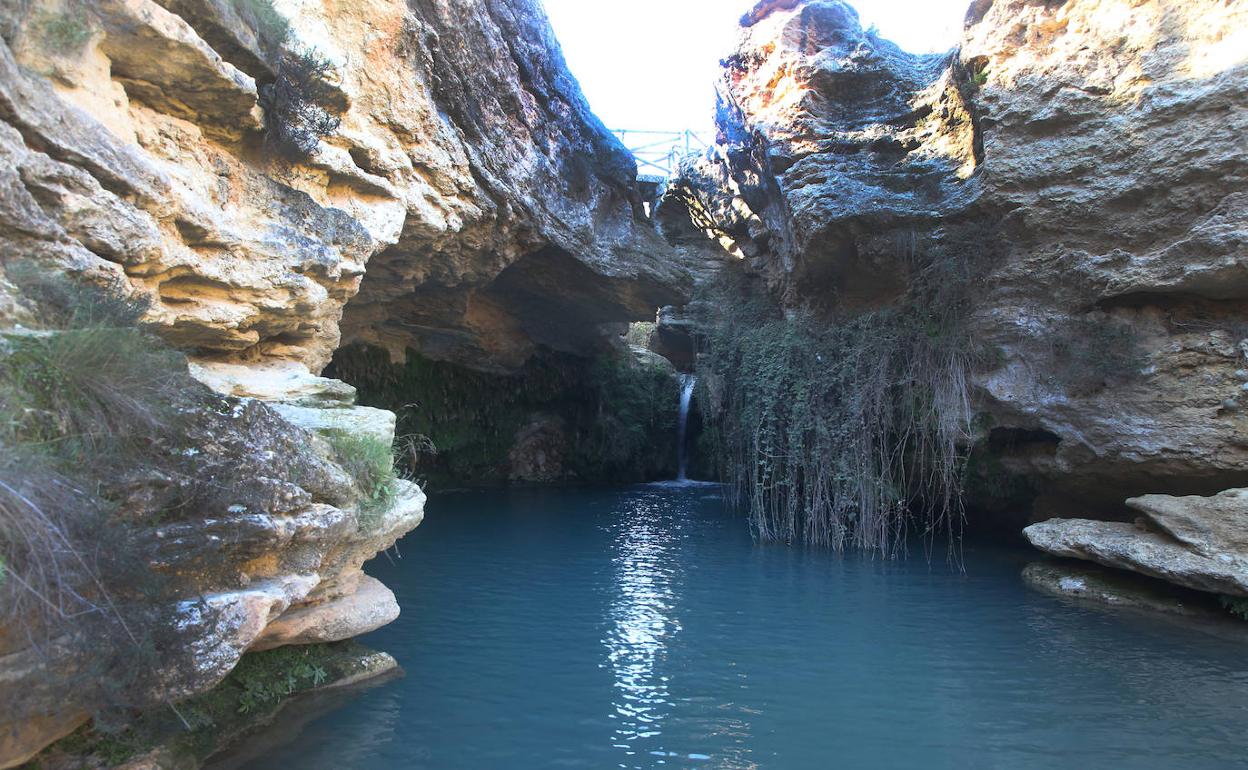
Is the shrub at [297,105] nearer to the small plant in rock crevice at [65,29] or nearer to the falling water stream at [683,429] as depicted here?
the small plant in rock crevice at [65,29]

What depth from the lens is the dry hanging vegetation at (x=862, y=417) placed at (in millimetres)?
10805

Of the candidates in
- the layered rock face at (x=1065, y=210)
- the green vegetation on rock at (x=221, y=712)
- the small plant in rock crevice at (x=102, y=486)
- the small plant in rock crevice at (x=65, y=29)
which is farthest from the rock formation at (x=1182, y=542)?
the small plant in rock crevice at (x=65, y=29)

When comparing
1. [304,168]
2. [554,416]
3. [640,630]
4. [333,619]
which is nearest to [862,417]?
[640,630]

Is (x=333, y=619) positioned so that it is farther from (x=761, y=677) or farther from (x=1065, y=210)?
(x=1065, y=210)

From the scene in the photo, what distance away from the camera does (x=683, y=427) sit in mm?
21188

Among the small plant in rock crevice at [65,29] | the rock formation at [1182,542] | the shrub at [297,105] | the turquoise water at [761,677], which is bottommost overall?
the turquoise water at [761,677]

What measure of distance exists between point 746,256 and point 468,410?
7314 millimetres

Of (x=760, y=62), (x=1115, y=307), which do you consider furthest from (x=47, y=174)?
(x=760, y=62)

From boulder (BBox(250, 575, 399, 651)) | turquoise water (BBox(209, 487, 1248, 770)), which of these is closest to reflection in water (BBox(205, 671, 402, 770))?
turquoise water (BBox(209, 487, 1248, 770))

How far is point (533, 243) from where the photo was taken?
1249 cm

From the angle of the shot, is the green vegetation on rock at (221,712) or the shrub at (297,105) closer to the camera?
the green vegetation on rock at (221,712)

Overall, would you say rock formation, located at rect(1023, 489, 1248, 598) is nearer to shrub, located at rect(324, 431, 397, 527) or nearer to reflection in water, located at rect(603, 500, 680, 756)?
reflection in water, located at rect(603, 500, 680, 756)

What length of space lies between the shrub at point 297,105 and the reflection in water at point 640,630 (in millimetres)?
5486

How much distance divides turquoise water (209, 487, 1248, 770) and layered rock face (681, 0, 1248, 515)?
7.01 ft
